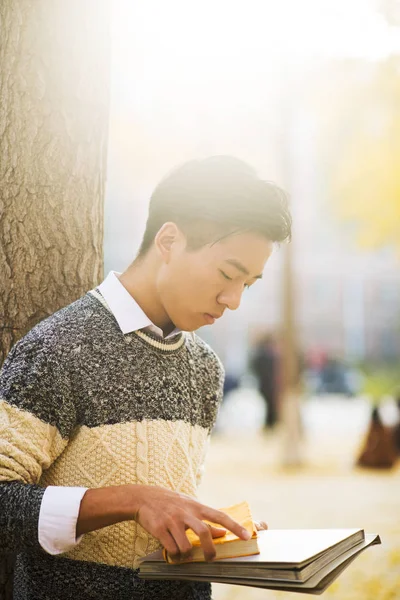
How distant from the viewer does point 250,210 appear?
187cm

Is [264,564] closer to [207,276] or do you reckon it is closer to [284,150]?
[207,276]

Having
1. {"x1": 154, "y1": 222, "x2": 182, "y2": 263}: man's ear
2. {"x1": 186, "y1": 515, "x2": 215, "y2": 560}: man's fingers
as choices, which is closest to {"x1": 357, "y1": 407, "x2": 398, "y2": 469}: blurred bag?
{"x1": 154, "y1": 222, "x2": 182, "y2": 263}: man's ear

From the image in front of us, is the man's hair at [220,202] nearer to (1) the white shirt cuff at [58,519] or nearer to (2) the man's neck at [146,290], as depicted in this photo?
(2) the man's neck at [146,290]

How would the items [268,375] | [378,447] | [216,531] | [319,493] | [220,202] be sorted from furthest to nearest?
1. [268,375]
2. [378,447]
3. [319,493]
4. [220,202]
5. [216,531]

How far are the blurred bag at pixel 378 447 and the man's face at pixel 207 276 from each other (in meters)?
8.35

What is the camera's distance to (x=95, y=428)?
1784mm

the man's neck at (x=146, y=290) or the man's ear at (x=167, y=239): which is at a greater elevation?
the man's ear at (x=167, y=239)

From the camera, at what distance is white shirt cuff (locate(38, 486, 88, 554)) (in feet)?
5.28

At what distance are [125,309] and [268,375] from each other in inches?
466

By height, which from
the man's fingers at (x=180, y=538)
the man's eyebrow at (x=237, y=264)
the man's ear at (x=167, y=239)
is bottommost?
the man's fingers at (x=180, y=538)

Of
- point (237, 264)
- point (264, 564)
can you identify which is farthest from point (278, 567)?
point (237, 264)

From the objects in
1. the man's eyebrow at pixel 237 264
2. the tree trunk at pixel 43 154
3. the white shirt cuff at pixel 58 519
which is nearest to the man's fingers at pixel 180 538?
the white shirt cuff at pixel 58 519

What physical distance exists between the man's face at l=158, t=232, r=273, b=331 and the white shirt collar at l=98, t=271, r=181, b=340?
6 centimetres

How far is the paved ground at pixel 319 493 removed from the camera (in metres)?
5.27
